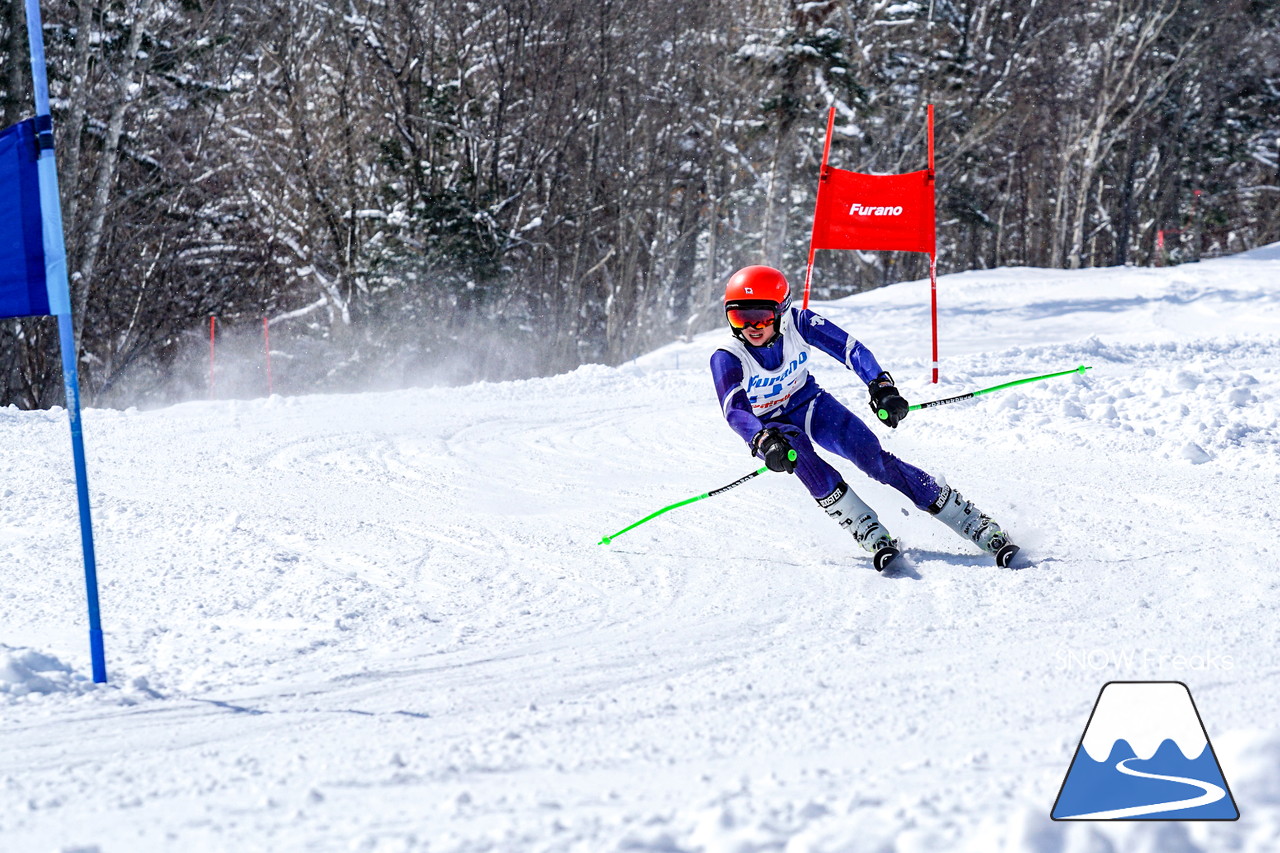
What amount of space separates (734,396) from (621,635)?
1.80m

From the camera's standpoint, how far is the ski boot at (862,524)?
17.5 ft

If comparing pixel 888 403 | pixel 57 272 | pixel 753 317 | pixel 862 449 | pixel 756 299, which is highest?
pixel 57 272

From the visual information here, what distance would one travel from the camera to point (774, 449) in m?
5.30

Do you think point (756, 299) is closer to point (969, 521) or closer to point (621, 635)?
point (969, 521)

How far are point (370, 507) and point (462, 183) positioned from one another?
1703 cm

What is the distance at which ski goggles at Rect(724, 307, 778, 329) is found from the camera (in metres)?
5.83

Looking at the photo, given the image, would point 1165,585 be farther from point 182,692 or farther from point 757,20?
point 757,20

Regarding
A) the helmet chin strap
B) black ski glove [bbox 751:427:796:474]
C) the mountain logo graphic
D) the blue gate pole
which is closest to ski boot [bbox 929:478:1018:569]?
black ski glove [bbox 751:427:796:474]

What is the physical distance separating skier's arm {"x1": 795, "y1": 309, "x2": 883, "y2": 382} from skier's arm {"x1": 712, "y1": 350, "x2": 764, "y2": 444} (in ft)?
1.96

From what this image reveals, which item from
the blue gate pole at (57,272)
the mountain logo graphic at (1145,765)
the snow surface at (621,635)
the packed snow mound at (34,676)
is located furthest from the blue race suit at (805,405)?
the packed snow mound at (34,676)

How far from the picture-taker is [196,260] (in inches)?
945

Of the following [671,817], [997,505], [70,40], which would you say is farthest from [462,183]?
[671,817]

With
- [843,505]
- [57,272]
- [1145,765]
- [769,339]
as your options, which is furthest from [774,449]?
[57,272]

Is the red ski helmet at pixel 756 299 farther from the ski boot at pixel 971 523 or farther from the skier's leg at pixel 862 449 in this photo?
the ski boot at pixel 971 523
